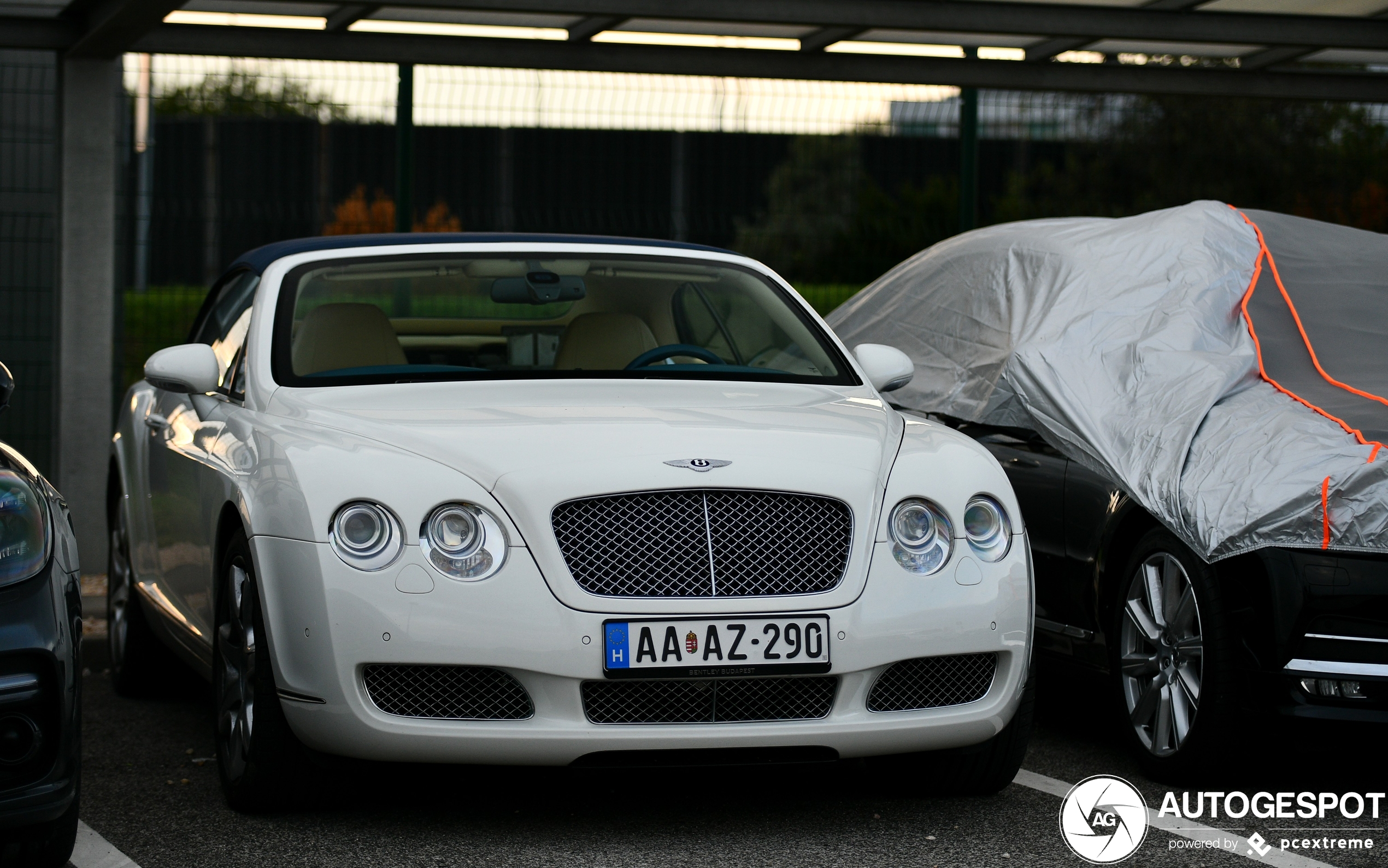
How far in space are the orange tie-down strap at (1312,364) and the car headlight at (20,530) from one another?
312cm

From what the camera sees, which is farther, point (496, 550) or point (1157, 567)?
point (1157, 567)

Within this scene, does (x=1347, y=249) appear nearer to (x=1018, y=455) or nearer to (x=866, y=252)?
(x=1018, y=455)

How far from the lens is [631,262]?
557cm

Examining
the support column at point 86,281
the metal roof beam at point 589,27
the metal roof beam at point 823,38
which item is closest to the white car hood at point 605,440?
the support column at point 86,281

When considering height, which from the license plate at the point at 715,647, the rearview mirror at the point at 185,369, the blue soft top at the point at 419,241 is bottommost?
the license plate at the point at 715,647

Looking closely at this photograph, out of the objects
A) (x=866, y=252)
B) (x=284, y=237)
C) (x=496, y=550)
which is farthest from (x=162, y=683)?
(x=866, y=252)

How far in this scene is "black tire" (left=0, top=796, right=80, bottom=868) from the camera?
345 centimetres

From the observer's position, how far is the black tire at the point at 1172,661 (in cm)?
457

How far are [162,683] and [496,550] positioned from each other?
2.79m

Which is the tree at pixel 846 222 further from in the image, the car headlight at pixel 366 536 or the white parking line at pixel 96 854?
the white parking line at pixel 96 854

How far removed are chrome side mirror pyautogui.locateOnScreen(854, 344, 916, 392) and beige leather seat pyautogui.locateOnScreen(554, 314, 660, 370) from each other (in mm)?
684

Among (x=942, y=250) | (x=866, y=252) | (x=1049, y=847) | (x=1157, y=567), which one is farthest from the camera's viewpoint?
(x=866, y=252)

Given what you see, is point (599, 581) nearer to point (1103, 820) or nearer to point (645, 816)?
point (645, 816)

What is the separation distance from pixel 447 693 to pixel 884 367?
6.64 ft
